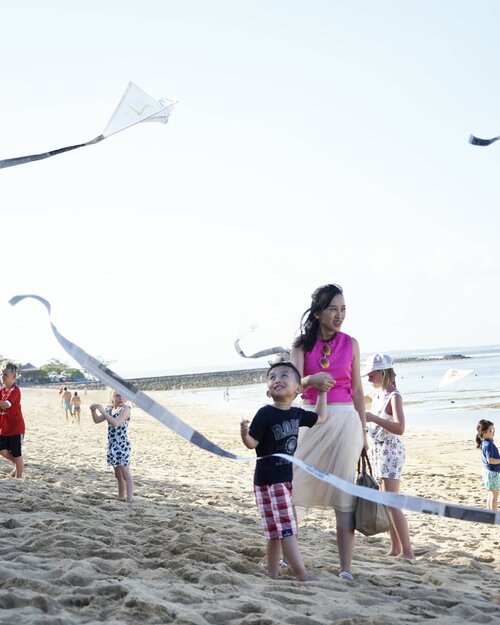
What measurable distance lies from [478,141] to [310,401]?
5.90ft

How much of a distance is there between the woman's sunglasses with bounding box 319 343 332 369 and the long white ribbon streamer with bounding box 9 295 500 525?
4.03ft

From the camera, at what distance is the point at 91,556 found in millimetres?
4434

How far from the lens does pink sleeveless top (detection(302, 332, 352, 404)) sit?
4.46m

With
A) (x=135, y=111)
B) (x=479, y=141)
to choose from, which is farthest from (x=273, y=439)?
(x=135, y=111)

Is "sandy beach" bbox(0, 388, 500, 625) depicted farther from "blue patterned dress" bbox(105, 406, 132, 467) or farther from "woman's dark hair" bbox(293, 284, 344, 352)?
"woman's dark hair" bbox(293, 284, 344, 352)

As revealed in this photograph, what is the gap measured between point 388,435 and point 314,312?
136cm

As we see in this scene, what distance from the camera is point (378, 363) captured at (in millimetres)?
5359

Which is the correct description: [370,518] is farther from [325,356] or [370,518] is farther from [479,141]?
[479,141]

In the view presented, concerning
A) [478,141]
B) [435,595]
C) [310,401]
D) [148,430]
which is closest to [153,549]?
[310,401]

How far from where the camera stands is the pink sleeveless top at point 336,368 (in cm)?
446

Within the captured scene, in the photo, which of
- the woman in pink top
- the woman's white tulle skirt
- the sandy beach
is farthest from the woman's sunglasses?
the sandy beach

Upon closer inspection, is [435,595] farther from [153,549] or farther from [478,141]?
[478,141]

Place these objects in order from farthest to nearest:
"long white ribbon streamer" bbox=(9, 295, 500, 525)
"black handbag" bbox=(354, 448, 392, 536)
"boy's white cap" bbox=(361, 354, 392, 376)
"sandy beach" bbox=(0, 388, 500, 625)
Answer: "boy's white cap" bbox=(361, 354, 392, 376) < "black handbag" bbox=(354, 448, 392, 536) < "sandy beach" bbox=(0, 388, 500, 625) < "long white ribbon streamer" bbox=(9, 295, 500, 525)

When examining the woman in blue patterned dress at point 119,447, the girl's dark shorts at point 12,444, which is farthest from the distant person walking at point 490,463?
the girl's dark shorts at point 12,444
